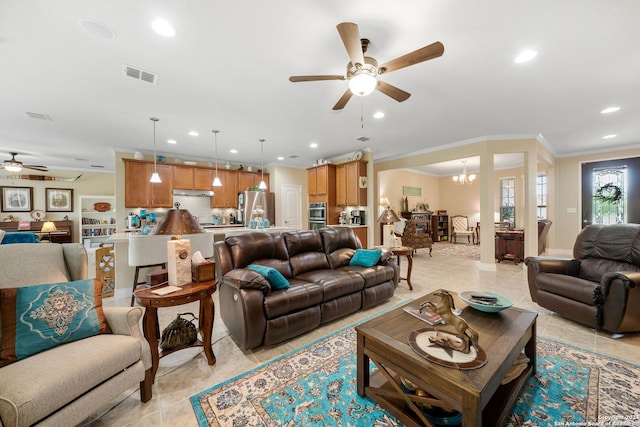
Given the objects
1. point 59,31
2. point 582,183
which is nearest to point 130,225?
point 59,31

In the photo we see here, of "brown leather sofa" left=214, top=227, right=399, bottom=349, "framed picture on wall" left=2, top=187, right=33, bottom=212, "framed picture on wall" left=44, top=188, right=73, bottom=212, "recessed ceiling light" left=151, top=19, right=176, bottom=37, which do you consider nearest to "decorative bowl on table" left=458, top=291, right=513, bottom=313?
"brown leather sofa" left=214, top=227, right=399, bottom=349

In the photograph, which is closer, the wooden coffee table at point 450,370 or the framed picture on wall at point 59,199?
the wooden coffee table at point 450,370

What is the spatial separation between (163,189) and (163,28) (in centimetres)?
450

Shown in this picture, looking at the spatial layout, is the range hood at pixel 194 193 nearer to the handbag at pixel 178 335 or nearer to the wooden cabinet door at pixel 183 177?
the wooden cabinet door at pixel 183 177

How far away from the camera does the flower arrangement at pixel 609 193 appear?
5.62 metres

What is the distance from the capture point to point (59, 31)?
1.89 m

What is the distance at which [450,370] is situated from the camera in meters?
1.14

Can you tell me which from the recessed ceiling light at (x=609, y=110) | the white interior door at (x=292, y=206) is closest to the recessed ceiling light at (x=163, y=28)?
the white interior door at (x=292, y=206)

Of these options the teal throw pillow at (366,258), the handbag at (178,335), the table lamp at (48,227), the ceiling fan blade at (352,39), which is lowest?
the handbag at (178,335)

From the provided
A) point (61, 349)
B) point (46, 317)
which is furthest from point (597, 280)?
point (46, 317)

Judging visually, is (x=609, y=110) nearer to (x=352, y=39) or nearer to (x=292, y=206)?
(x=352, y=39)

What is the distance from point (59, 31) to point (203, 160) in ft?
Answer: 15.1

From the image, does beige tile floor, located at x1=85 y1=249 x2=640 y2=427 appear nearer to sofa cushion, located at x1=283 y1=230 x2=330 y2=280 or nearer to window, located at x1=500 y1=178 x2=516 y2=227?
sofa cushion, located at x1=283 y1=230 x2=330 y2=280

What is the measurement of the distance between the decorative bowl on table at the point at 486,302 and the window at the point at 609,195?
6800mm
